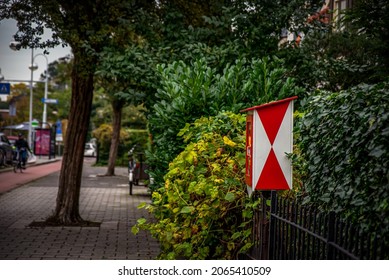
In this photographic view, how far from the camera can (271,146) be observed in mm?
6637

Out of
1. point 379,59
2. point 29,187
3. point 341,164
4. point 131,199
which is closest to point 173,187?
point 341,164

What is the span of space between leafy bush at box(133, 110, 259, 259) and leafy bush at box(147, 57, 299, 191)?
132cm

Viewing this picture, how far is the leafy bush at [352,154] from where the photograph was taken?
4.95 meters

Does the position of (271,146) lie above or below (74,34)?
below

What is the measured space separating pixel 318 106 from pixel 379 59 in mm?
4800

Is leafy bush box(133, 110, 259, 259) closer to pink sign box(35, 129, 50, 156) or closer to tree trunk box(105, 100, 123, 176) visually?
tree trunk box(105, 100, 123, 176)

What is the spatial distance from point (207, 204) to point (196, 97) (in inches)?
97.2

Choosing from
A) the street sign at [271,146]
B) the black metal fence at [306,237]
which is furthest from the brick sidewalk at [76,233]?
the street sign at [271,146]

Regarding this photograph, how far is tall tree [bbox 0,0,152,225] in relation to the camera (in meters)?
14.0

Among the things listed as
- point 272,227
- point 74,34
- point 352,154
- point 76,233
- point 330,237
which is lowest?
point 76,233

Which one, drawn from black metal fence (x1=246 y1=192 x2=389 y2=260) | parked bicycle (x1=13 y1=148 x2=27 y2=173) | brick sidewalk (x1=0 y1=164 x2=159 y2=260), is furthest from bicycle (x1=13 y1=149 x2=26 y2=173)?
black metal fence (x1=246 y1=192 x2=389 y2=260)

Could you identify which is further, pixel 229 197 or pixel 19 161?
pixel 19 161

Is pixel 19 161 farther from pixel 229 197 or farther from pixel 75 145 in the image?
pixel 229 197

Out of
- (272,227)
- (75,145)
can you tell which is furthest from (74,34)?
(272,227)
